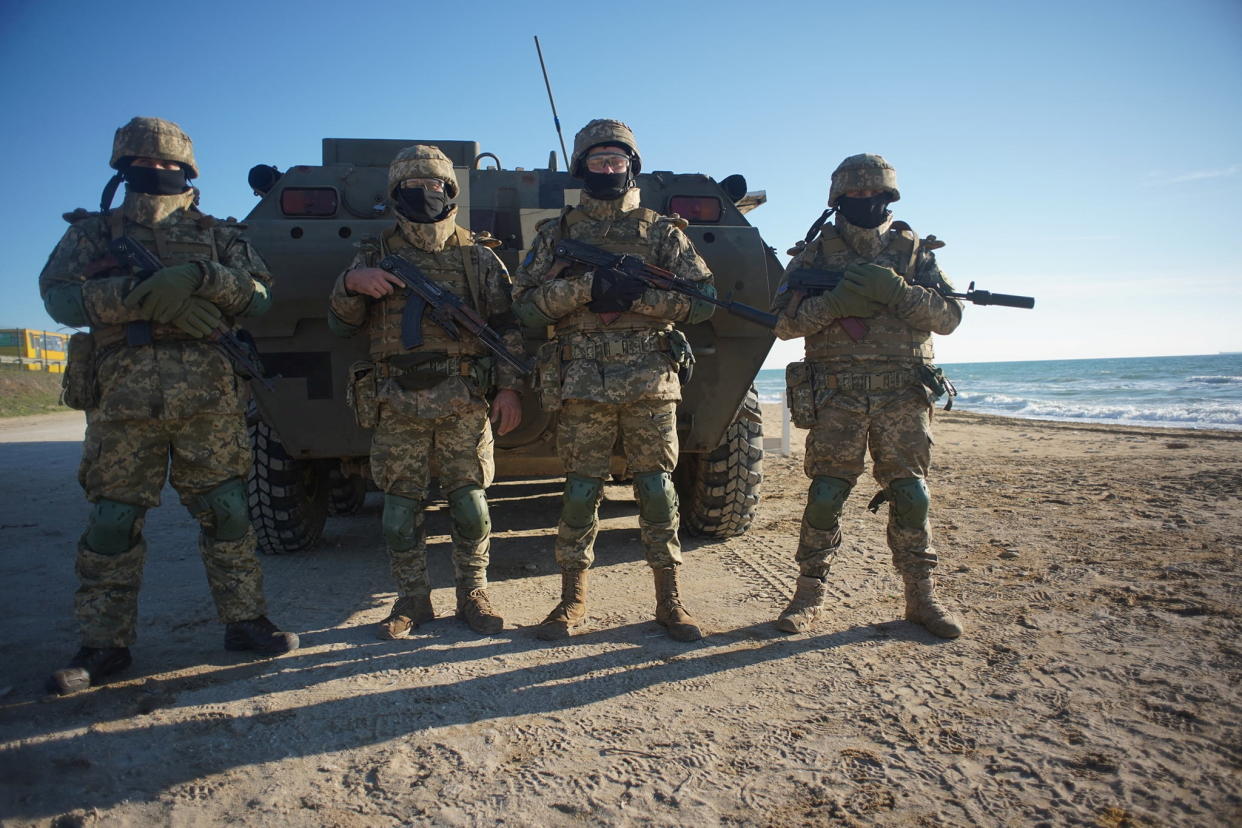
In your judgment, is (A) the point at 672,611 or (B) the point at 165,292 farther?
(A) the point at 672,611

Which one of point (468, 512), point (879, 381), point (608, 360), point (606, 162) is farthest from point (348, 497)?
point (879, 381)

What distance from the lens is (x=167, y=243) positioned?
9.51ft

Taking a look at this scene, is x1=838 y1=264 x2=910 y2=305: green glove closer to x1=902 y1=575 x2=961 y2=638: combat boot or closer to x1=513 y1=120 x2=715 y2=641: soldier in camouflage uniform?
x1=513 y1=120 x2=715 y2=641: soldier in camouflage uniform

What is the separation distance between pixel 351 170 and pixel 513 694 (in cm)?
300

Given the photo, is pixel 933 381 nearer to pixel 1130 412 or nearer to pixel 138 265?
pixel 138 265

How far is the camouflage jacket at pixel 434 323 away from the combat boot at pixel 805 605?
148 centimetres

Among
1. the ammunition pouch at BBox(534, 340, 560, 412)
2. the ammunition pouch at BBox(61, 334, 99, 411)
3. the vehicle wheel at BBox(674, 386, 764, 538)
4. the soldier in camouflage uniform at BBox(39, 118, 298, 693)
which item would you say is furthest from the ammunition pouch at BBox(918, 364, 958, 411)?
the ammunition pouch at BBox(61, 334, 99, 411)

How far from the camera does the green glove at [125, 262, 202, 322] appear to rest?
8.92 ft

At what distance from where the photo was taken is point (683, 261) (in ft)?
11.0

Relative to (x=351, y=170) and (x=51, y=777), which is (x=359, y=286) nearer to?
(x=351, y=170)

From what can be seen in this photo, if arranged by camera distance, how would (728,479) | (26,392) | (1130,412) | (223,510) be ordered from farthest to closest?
(26,392) → (1130,412) → (728,479) → (223,510)

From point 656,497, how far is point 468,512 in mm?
798

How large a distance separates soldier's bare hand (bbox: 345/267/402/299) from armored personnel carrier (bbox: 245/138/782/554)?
65 centimetres

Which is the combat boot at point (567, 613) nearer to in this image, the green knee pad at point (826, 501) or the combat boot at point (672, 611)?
the combat boot at point (672, 611)
